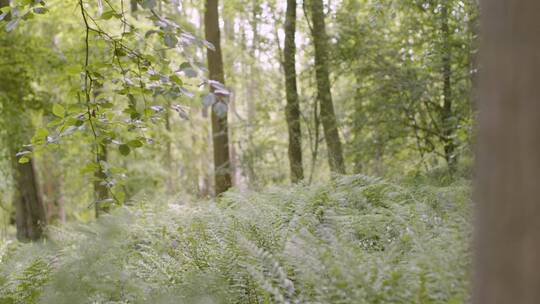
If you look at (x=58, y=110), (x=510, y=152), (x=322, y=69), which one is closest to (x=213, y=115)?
(x=322, y=69)

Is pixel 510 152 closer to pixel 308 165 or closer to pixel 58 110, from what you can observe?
pixel 58 110

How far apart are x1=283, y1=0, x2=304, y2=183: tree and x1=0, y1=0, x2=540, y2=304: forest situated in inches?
1.4

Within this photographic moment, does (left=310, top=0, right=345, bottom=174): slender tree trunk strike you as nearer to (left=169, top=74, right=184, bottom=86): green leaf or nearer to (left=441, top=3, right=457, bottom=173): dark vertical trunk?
(left=441, top=3, right=457, bottom=173): dark vertical trunk

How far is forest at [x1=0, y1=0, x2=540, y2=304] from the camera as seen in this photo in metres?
1.52

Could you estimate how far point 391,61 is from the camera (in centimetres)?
1166

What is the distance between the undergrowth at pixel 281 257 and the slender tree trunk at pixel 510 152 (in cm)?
99

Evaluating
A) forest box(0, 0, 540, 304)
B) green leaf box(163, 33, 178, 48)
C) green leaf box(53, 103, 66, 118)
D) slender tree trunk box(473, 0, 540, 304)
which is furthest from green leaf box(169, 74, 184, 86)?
slender tree trunk box(473, 0, 540, 304)

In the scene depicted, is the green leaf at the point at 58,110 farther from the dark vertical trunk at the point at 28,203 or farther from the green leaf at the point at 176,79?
the dark vertical trunk at the point at 28,203

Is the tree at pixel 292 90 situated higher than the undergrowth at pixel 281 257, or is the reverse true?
the tree at pixel 292 90

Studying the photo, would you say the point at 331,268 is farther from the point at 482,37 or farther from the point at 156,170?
the point at 156,170

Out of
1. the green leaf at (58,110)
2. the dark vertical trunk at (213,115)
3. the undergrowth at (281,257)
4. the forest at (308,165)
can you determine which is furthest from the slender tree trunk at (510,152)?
the dark vertical trunk at (213,115)

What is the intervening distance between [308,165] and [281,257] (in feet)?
35.1

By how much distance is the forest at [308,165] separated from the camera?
1.52 metres

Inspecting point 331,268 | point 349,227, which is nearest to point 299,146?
point 349,227
